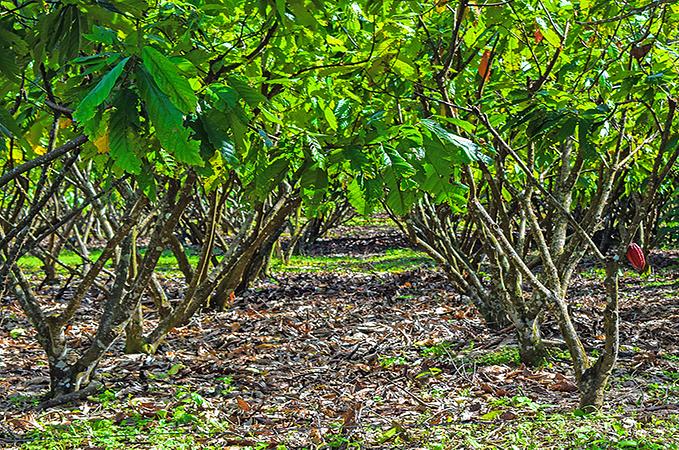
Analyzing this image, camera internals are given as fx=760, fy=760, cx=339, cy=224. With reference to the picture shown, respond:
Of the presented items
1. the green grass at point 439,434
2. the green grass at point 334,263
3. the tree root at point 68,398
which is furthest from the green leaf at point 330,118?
the green grass at point 334,263

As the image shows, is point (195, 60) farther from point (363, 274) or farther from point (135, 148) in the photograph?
point (363, 274)

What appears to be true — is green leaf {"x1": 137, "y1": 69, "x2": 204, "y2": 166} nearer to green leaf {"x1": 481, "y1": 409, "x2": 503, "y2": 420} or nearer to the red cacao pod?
green leaf {"x1": 481, "y1": 409, "x2": 503, "y2": 420}

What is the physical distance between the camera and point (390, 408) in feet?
14.0

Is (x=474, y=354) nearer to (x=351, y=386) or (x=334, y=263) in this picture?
(x=351, y=386)

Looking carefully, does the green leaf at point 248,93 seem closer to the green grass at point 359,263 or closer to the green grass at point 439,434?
the green grass at point 439,434

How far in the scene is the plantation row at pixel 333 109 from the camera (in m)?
2.10

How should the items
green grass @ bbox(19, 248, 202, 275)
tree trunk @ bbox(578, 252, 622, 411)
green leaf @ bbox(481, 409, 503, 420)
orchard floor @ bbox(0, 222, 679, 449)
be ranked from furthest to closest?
green grass @ bbox(19, 248, 202, 275) < green leaf @ bbox(481, 409, 503, 420) < orchard floor @ bbox(0, 222, 679, 449) < tree trunk @ bbox(578, 252, 622, 411)

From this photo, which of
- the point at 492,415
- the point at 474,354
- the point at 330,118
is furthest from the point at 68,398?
the point at 474,354

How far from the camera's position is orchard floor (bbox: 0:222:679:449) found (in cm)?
370

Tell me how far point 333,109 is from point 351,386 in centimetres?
219

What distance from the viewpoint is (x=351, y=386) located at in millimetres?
4785

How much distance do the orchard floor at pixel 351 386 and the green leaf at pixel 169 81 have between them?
252 cm

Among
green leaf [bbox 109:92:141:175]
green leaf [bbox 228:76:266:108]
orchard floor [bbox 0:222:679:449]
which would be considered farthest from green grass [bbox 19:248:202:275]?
green leaf [bbox 109:92:141:175]

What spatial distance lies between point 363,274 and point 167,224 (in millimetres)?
6802
